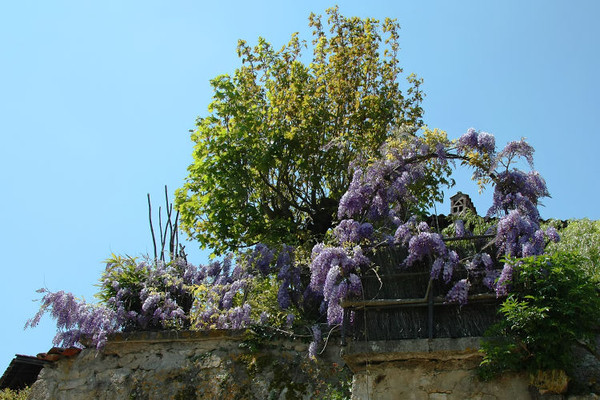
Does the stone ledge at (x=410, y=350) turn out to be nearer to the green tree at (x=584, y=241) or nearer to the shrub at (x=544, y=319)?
the shrub at (x=544, y=319)

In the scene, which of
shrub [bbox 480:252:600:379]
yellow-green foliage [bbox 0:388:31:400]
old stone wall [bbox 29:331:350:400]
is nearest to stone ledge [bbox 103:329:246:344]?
old stone wall [bbox 29:331:350:400]

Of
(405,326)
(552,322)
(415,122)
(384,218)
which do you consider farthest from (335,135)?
(552,322)

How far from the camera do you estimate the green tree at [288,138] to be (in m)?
10.1

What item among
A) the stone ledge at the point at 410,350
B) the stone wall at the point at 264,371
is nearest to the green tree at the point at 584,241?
the stone ledge at the point at 410,350

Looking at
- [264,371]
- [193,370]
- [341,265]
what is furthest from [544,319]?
[193,370]

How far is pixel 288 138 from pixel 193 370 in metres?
4.25

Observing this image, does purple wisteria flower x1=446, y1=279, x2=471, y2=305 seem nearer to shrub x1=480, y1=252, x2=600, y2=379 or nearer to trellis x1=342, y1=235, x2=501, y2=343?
trellis x1=342, y1=235, x2=501, y2=343

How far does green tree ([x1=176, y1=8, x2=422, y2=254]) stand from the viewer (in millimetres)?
10125

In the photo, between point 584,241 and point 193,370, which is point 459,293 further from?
point 584,241

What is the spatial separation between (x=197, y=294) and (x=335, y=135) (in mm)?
3611

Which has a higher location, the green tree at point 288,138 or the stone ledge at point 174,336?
the green tree at point 288,138

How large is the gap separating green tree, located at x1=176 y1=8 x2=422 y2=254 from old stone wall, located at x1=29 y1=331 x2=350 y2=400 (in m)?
2.42

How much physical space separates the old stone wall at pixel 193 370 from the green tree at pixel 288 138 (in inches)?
→ 95.3

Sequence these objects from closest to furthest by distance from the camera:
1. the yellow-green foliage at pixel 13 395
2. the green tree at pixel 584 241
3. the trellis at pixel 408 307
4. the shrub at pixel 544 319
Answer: the shrub at pixel 544 319 < the trellis at pixel 408 307 < the green tree at pixel 584 241 < the yellow-green foliage at pixel 13 395
